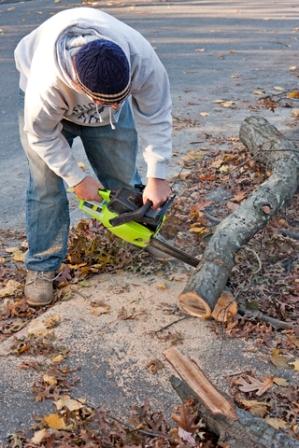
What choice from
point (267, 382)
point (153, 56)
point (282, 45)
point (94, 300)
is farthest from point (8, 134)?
point (282, 45)

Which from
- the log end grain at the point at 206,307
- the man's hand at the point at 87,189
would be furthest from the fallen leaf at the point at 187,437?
the man's hand at the point at 87,189

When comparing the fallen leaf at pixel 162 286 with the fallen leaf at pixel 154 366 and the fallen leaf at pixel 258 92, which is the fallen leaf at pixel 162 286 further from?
the fallen leaf at pixel 258 92

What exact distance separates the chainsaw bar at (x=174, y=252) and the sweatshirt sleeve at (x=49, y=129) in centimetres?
57

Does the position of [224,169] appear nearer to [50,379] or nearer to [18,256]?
[18,256]

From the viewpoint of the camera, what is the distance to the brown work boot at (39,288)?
11.8ft

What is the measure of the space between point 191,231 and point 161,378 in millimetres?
1393

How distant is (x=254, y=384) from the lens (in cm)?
290

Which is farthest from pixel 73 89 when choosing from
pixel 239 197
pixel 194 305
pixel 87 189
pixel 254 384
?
pixel 239 197

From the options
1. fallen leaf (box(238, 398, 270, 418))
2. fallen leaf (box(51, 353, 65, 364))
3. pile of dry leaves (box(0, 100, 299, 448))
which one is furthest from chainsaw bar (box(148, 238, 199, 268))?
fallen leaf (box(238, 398, 270, 418))

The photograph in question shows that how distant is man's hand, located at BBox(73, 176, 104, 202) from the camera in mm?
3241

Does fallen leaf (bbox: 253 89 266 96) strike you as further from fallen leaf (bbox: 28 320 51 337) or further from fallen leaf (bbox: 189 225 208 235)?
fallen leaf (bbox: 28 320 51 337)

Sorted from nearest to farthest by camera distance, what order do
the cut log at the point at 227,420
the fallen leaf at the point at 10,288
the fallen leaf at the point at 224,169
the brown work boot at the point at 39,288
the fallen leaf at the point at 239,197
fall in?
the cut log at the point at 227,420, the brown work boot at the point at 39,288, the fallen leaf at the point at 10,288, the fallen leaf at the point at 239,197, the fallen leaf at the point at 224,169

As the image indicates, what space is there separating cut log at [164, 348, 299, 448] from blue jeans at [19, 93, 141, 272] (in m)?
1.31

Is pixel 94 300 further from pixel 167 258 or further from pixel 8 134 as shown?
pixel 8 134
